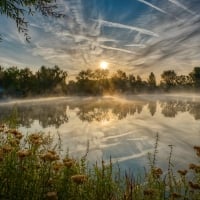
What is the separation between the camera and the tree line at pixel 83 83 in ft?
274

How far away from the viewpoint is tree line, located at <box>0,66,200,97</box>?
8339cm

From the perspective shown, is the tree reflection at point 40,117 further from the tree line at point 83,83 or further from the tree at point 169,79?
the tree at point 169,79

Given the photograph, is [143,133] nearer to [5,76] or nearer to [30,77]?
[5,76]

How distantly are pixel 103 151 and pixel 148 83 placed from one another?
157211mm

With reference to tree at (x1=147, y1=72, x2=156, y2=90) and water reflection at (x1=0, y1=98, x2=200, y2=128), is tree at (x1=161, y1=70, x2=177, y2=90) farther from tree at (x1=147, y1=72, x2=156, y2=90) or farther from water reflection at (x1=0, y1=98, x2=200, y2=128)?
water reflection at (x1=0, y1=98, x2=200, y2=128)

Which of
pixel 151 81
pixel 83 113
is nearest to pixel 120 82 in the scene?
pixel 151 81

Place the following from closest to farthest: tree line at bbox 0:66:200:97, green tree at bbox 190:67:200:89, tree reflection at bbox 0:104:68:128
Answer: tree reflection at bbox 0:104:68:128
tree line at bbox 0:66:200:97
green tree at bbox 190:67:200:89

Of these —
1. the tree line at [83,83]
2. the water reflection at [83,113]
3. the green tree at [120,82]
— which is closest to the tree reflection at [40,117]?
the water reflection at [83,113]

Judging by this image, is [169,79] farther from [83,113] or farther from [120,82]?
[83,113]

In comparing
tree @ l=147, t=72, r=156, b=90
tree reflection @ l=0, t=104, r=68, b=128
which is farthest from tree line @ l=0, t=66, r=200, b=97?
tree reflection @ l=0, t=104, r=68, b=128

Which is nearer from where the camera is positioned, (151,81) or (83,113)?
(83,113)

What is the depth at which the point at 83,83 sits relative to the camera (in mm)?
131750

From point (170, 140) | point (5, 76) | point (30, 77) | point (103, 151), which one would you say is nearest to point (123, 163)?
point (103, 151)

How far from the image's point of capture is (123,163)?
1252 cm
